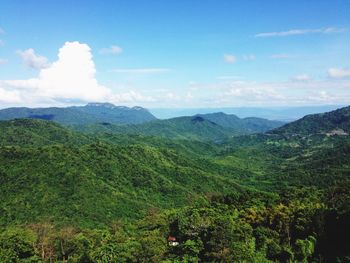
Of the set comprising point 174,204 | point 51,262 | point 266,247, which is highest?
point 266,247

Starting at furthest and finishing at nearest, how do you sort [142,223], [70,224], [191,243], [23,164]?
[23,164] < [70,224] < [142,223] < [191,243]

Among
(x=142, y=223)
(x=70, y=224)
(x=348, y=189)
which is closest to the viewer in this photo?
(x=348, y=189)

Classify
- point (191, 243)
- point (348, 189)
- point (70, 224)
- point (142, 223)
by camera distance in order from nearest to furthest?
point (191, 243)
point (348, 189)
point (142, 223)
point (70, 224)

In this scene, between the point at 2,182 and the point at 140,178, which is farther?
the point at 140,178

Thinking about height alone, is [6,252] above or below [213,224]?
below

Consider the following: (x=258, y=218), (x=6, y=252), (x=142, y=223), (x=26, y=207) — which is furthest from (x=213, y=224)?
(x=26, y=207)

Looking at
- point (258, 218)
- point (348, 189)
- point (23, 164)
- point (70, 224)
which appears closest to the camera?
point (258, 218)

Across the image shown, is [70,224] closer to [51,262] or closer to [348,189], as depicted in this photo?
[51,262]

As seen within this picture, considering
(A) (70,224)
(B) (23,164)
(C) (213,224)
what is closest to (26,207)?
(A) (70,224)

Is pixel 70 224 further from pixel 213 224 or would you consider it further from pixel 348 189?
pixel 348 189
